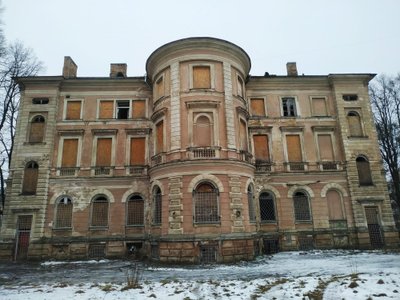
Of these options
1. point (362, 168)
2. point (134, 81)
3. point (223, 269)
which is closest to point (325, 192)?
point (362, 168)

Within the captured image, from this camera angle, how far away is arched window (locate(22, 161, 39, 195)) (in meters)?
19.6

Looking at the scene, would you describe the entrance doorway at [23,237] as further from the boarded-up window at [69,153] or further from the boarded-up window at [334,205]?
the boarded-up window at [334,205]

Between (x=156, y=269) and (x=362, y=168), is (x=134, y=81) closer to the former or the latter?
(x=156, y=269)

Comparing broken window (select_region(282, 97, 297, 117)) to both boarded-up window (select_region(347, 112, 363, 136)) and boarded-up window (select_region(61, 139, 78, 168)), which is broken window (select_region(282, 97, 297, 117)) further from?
boarded-up window (select_region(61, 139, 78, 168))

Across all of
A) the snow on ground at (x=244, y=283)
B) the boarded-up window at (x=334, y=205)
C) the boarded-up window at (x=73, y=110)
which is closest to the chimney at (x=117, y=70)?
the boarded-up window at (x=73, y=110)

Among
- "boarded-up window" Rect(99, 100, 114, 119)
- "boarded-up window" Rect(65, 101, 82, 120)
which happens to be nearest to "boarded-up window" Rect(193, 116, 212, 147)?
"boarded-up window" Rect(99, 100, 114, 119)

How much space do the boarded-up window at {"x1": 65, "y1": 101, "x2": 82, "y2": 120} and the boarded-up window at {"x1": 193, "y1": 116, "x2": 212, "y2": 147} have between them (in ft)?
31.8

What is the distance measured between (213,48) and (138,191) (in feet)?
34.7

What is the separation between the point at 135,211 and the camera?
Result: 19.5m

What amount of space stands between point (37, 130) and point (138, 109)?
286 inches

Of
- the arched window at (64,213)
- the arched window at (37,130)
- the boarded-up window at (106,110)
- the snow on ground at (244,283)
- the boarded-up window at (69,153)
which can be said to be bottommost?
the snow on ground at (244,283)

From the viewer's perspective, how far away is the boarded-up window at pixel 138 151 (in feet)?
66.7

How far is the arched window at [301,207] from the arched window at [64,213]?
50.4ft

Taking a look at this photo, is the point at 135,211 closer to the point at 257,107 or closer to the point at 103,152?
the point at 103,152
